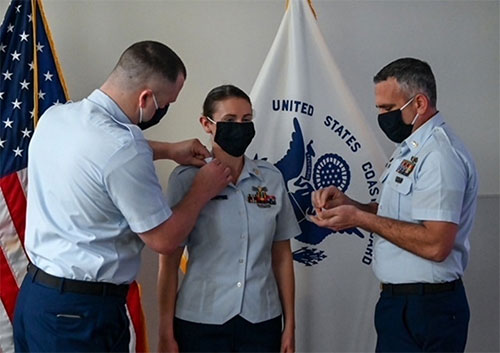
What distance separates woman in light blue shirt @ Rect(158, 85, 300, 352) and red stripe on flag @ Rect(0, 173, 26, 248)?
2.39 ft

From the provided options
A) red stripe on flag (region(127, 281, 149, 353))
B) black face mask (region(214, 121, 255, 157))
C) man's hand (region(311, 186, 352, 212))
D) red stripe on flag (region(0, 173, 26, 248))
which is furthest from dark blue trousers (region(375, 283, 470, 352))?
red stripe on flag (region(0, 173, 26, 248))

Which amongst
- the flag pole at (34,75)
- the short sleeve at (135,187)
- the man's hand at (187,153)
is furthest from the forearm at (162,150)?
the flag pole at (34,75)

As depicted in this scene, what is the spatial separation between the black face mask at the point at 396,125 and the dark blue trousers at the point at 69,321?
1.11 m

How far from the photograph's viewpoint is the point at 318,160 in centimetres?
242

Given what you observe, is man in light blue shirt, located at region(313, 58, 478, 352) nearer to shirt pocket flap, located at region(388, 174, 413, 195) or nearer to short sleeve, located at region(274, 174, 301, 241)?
shirt pocket flap, located at region(388, 174, 413, 195)

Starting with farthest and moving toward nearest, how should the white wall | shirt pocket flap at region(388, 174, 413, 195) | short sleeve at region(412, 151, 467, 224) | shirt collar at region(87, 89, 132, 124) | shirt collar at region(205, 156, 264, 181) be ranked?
the white wall → shirt collar at region(205, 156, 264, 181) → shirt pocket flap at region(388, 174, 413, 195) → short sleeve at region(412, 151, 467, 224) → shirt collar at region(87, 89, 132, 124)

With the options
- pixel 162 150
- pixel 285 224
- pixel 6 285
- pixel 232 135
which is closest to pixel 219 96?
pixel 232 135

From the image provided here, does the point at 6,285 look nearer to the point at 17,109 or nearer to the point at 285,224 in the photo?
the point at 17,109

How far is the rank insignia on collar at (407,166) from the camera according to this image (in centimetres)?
190

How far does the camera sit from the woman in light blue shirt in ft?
6.11

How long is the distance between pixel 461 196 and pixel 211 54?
1.46m

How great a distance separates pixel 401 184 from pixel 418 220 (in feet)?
0.47

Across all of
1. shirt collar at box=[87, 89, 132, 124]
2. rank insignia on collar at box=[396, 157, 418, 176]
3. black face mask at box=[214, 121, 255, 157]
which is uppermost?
shirt collar at box=[87, 89, 132, 124]

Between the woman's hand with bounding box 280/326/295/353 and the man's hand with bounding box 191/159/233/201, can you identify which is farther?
the woman's hand with bounding box 280/326/295/353
